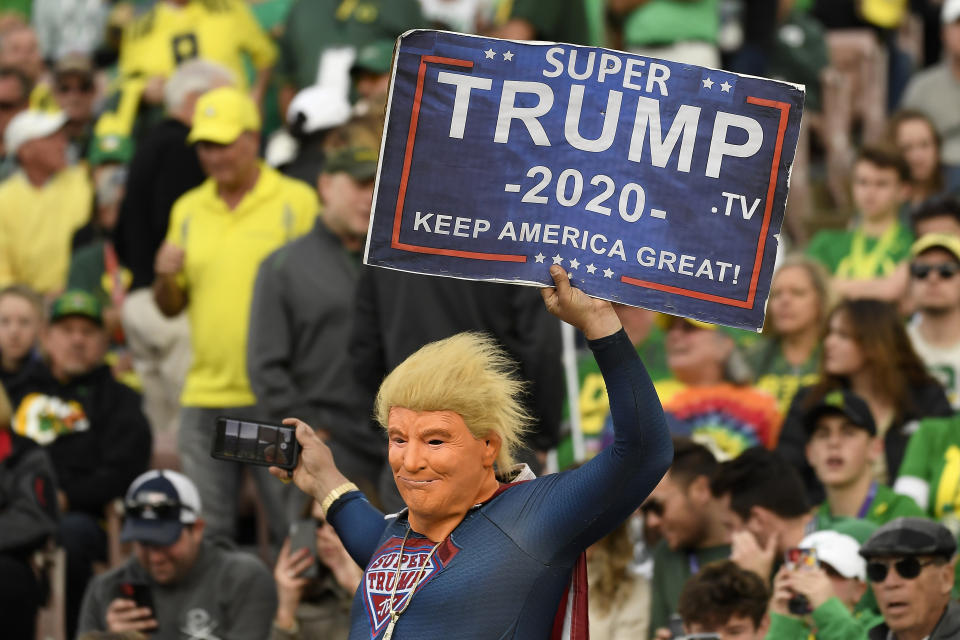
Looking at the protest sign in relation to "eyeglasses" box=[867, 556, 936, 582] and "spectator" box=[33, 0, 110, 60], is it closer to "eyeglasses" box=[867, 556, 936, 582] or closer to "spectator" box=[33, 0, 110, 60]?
"eyeglasses" box=[867, 556, 936, 582]

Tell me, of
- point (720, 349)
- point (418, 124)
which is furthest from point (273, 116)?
point (418, 124)

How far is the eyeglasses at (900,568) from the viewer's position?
636 centimetres

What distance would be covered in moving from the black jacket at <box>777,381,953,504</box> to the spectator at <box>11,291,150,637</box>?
3.20m

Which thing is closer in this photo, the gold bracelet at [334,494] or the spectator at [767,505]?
the gold bracelet at [334,494]

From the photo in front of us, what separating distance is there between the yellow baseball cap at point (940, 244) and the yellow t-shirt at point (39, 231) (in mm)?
5572

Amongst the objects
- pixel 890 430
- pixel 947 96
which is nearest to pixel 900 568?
pixel 890 430

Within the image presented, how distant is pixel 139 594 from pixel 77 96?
6.78 metres

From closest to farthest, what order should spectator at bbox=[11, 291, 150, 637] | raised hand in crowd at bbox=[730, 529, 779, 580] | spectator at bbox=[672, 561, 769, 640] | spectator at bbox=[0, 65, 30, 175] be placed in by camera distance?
spectator at bbox=[672, 561, 769, 640]
raised hand in crowd at bbox=[730, 529, 779, 580]
spectator at bbox=[11, 291, 150, 637]
spectator at bbox=[0, 65, 30, 175]

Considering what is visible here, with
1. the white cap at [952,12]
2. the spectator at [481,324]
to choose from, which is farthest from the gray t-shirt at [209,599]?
the white cap at [952,12]

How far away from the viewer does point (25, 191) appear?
12781 mm

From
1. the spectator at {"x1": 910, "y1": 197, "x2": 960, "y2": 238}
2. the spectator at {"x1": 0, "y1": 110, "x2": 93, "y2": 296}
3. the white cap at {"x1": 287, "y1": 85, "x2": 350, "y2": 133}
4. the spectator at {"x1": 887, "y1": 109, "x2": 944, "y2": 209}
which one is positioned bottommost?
the spectator at {"x1": 0, "y1": 110, "x2": 93, "y2": 296}

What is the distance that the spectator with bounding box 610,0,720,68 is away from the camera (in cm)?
1217

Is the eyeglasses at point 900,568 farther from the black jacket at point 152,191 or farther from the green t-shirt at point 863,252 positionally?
the black jacket at point 152,191

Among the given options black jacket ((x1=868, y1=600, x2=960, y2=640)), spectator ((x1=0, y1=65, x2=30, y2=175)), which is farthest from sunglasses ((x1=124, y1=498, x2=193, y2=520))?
spectator ((x1=0, y1=65, x2=30, y2=175))
